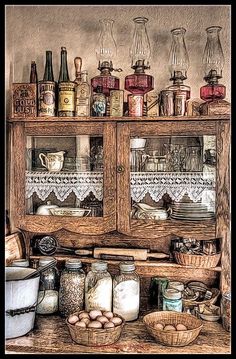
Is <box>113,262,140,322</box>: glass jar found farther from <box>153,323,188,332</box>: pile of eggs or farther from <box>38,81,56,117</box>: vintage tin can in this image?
<box>38,81,56,117</box>: vintage tin can

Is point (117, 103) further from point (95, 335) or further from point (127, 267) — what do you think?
point (95, 335)

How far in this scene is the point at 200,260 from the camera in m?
1.62

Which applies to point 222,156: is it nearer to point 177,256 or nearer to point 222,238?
point 222,238

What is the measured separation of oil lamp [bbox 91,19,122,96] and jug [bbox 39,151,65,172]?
0.27 m

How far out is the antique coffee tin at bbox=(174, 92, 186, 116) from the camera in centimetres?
162

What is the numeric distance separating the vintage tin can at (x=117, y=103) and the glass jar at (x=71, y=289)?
530 mm

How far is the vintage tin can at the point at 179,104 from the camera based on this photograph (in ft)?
5.30

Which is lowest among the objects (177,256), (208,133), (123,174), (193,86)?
(177,256)

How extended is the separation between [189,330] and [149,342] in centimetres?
13

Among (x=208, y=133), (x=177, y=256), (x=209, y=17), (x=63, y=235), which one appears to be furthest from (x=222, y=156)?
(x=63, y=235)

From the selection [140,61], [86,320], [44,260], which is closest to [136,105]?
[140,61]

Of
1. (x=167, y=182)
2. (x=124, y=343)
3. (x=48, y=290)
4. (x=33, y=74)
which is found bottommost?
(x=124, y=343)

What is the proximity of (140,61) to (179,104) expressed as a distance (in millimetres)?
221

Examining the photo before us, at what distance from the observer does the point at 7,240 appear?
1627mm
